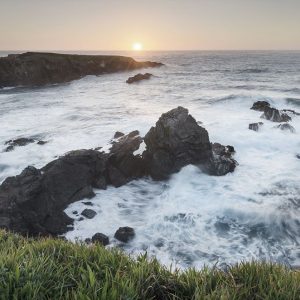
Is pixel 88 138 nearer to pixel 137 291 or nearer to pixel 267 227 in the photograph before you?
pixel 267 227

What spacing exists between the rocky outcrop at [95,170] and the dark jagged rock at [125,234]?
198 cm

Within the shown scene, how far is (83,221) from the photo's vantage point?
47.5 feet

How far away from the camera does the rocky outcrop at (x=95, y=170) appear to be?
14016 millimetres

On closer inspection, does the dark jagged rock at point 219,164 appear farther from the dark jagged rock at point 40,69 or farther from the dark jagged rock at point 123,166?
the dark jagged rock at point 40,69

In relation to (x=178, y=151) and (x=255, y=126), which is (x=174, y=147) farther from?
(x=255, y=126)

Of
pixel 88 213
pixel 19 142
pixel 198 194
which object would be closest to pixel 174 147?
pixel 198 194

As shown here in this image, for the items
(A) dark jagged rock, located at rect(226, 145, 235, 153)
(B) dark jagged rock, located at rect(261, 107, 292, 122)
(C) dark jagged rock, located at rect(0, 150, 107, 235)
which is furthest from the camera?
(B) dark jagged rock, located at rect(261, 107, 292, 122)

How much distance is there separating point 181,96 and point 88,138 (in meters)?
24.1

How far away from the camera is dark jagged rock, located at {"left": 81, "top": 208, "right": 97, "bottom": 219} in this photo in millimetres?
14758

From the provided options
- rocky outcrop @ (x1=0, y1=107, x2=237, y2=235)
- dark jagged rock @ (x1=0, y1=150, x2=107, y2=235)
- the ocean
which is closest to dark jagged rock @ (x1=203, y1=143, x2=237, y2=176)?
rocky outcrop @ (x1=0, y1=107, x2=237, y2=235)

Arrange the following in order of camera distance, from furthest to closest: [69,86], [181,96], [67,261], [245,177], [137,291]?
[69,86] → [181,96] → [245,177] → [67,261] → [137,291]

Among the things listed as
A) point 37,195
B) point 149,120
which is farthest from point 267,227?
point 149,120

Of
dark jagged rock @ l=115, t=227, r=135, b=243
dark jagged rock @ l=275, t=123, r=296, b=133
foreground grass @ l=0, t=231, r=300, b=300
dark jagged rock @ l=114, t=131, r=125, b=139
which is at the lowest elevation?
dark jagged rock @ l=115, t=227, r=135, b=243

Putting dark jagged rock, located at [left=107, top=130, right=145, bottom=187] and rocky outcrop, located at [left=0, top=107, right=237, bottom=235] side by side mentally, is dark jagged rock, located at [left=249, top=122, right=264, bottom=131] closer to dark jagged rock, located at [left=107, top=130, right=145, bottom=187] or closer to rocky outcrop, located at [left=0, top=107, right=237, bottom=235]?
rocky outcrop, located at [left=0, top=107, right=237, bottom=235]
